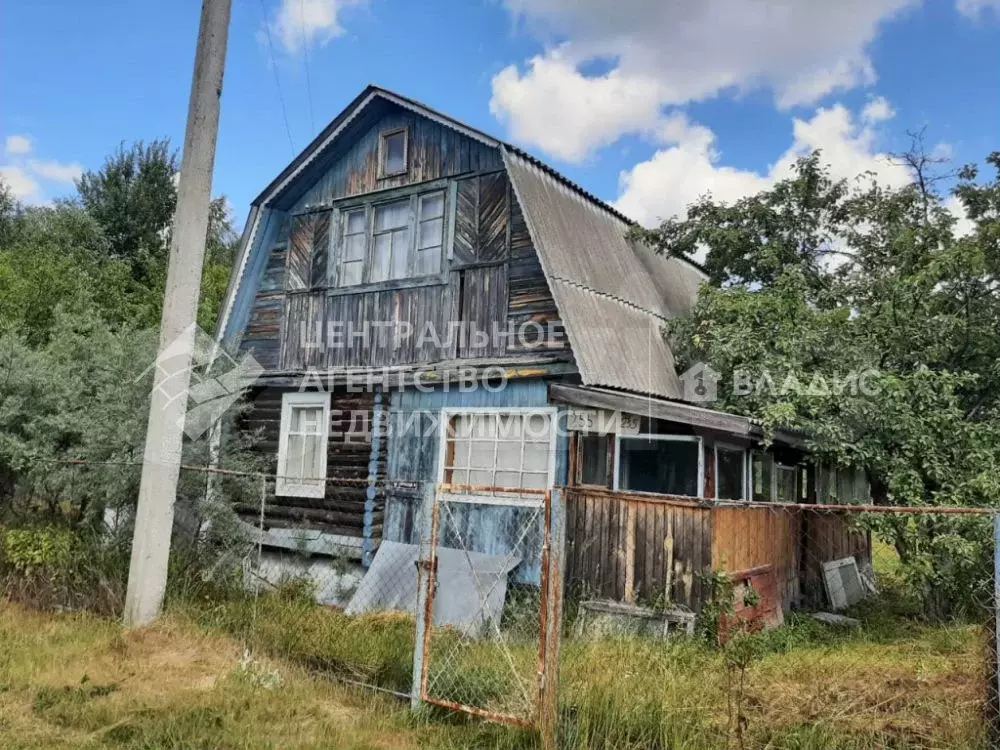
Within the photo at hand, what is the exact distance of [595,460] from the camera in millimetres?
9867

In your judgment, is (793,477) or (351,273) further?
(793,477)

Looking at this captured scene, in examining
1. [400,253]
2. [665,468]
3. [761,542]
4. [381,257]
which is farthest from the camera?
[665,468]

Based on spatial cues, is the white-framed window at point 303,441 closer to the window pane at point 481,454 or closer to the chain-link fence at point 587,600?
the chain-link fence at point 587,600

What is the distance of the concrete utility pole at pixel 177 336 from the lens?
7281 millimetres

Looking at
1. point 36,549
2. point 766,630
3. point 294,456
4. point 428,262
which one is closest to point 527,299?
point 428,262

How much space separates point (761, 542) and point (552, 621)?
5021 millimetres

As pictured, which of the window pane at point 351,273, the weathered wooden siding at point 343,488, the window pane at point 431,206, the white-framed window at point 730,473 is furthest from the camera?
the window pane at point 351,273

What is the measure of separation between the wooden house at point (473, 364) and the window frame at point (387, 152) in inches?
1.4

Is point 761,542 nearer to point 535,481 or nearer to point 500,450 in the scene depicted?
point 535,481

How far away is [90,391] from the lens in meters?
10.4

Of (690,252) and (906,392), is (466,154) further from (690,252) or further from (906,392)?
(906,392)

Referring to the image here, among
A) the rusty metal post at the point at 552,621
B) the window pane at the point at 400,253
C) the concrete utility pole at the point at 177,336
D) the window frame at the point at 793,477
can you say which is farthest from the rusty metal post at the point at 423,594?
the window frame at the point at 793,477

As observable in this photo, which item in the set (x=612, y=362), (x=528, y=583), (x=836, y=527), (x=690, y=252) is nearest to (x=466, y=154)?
(x=612, y=362)

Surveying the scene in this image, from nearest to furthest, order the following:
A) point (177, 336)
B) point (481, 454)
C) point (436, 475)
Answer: point (177, 336)
point (481, 454)
point (436, 475)
